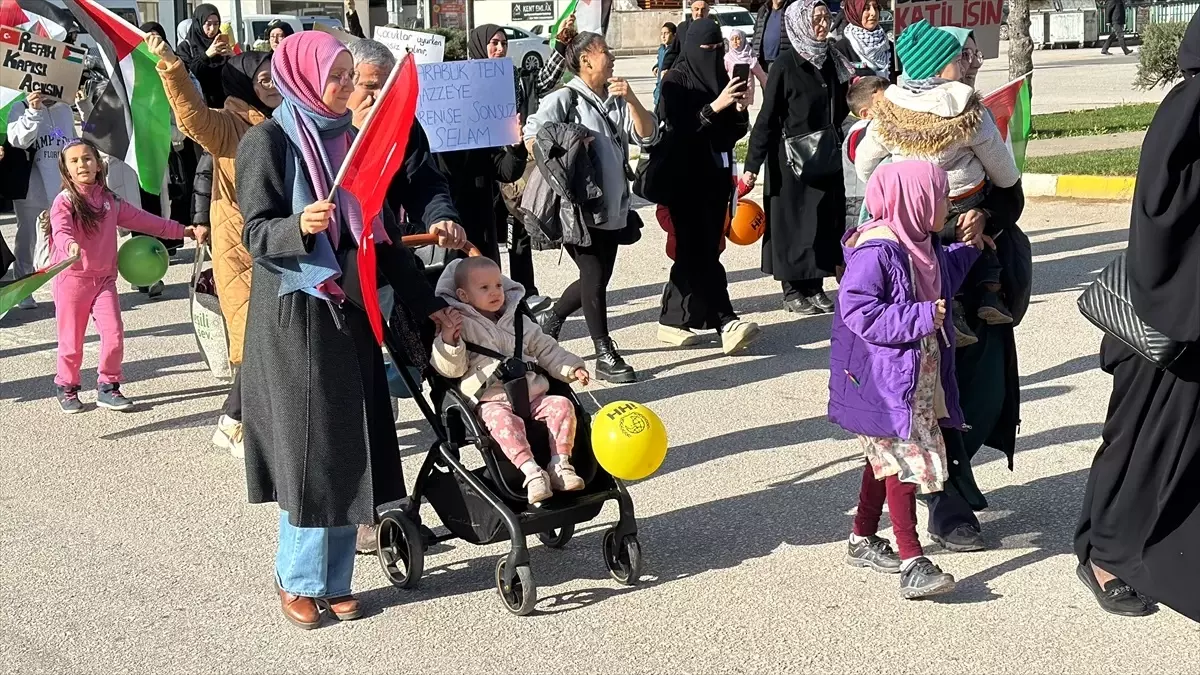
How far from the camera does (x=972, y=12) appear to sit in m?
9.53

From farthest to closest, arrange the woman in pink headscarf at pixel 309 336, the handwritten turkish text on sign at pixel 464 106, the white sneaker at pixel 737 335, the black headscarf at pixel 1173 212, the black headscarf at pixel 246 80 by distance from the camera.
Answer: the white sneaker at pixel 737 335, the handwritten turkish text on sign at pixel 464 106, the black headscarf at pixel 246 80, the woman in pink headscarf at pixel 309 336, the black headscarf at pixel 1173 212

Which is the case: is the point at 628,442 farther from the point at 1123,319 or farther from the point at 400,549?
the point at 1123,319

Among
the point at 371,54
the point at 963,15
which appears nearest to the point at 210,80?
the point at 371,54

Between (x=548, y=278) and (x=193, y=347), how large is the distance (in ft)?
9.15

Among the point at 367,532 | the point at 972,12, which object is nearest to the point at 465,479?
the point at 367,532

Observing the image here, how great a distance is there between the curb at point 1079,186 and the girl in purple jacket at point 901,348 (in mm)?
8936

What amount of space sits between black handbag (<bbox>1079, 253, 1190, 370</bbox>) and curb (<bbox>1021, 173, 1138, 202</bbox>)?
9.09 meters

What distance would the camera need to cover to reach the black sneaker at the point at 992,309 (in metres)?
5.21

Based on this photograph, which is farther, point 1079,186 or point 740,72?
point 1079,186

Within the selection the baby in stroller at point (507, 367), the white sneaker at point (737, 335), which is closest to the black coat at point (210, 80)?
the white sneaker at point (737, 335)

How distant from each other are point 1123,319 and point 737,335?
404cm

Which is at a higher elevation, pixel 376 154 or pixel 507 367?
pixel 376 154

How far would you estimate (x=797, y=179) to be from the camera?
364 inches

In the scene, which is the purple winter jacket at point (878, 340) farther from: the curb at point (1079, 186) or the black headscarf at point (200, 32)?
the curb at point (1079, 186)
